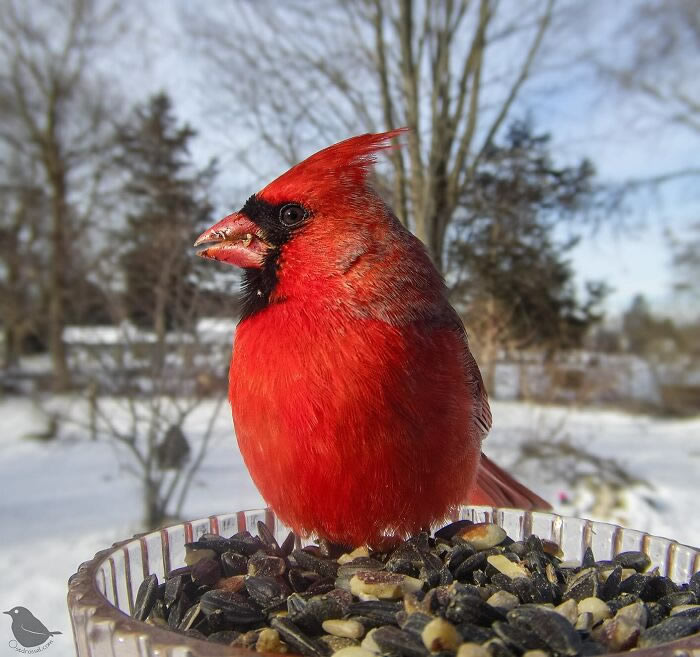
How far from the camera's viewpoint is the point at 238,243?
996 millimetres

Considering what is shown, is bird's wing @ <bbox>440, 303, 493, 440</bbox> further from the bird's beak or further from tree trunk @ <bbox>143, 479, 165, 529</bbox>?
tree trunk @ <bbox>143, 479, 165, 529</bbox>

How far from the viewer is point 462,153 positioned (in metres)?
3.43

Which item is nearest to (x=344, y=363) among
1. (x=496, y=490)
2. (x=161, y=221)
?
(x=496, y=490)

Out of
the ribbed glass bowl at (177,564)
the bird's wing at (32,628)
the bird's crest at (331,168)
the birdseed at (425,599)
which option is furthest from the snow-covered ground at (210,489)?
the bird's crest at (331,168)

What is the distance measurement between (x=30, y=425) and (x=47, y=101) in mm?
3584

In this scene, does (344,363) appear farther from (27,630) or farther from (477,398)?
(27,630)

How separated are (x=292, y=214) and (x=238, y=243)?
10cm

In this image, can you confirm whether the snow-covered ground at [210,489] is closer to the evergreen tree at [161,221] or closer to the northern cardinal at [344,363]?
the evergreen tree at [161,221]

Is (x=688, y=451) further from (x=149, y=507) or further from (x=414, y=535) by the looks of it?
(x=414, y=535)

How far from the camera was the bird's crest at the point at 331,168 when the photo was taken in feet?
3.17

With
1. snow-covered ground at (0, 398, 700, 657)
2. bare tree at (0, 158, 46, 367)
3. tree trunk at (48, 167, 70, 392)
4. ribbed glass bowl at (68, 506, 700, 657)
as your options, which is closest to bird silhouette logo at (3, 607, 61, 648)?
ribbed glass bowl at (68, 506, 700, 657)

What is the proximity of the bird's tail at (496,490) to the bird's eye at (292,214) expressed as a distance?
66 cm

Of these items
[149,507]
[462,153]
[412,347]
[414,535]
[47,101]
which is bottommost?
[149,507]

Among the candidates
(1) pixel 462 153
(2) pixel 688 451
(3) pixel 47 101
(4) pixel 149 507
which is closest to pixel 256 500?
(4) pixel 149 507
